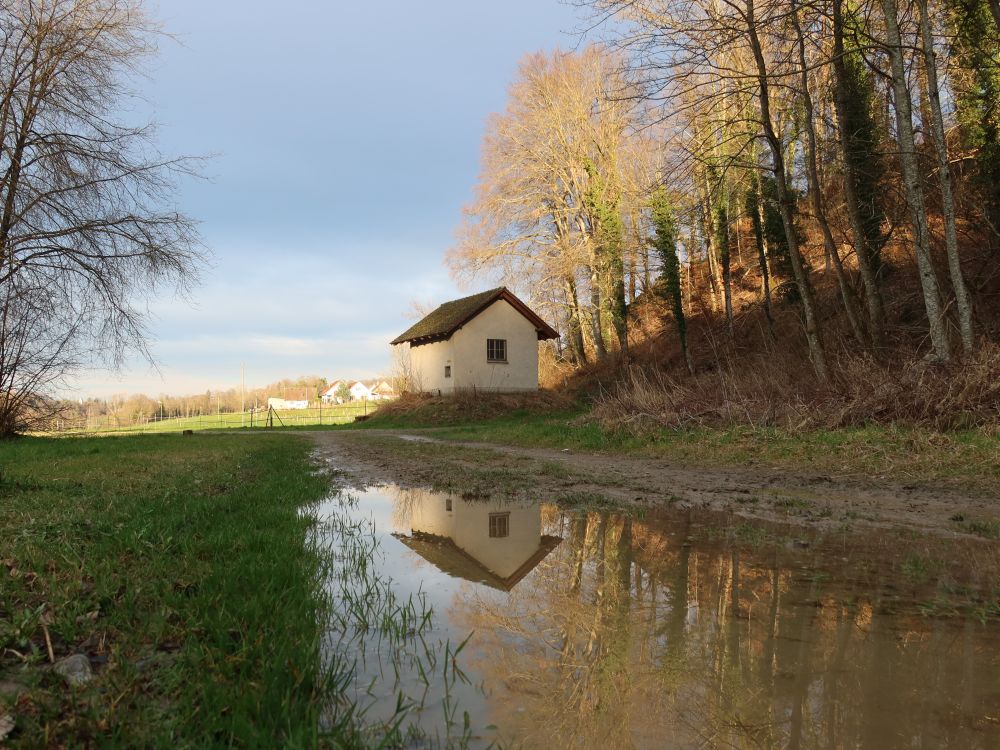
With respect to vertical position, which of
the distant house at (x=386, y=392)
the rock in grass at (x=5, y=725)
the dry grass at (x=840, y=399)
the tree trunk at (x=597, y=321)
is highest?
the tree trunk at (x=597, y=321)

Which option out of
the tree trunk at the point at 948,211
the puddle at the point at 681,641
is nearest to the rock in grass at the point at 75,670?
the puddle at the point at 681,641

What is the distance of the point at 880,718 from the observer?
6.09 feet

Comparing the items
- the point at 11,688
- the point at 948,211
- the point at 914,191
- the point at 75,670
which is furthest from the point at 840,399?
the point at 11,688

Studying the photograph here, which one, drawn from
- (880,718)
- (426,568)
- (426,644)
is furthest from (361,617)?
(880,718)

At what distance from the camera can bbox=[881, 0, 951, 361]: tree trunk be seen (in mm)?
9781

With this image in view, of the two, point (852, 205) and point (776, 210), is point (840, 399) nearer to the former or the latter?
point (852, 205)

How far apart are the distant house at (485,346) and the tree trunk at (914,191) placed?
67.4ft

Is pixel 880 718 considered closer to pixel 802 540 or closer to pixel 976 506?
pixel 802 540

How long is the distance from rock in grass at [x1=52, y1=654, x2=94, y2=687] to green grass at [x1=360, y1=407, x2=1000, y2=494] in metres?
7.53

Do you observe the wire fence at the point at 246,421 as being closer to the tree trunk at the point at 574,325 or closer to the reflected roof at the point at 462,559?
the tree trunk at the point at 574,325

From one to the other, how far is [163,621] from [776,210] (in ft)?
77.8

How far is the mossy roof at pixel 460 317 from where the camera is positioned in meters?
29.6

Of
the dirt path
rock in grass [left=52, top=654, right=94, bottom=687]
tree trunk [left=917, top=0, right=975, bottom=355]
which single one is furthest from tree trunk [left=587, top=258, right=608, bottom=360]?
rock in grass [left=52, top=654, right=94, bottom=687]

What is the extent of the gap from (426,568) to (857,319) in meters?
13.4
